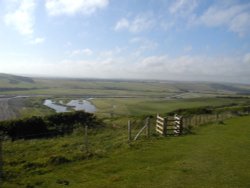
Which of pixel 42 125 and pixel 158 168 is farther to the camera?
pixel 42 125

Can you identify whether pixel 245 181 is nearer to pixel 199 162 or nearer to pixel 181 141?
pixel 199 162

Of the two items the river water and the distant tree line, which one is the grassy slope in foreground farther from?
the river water

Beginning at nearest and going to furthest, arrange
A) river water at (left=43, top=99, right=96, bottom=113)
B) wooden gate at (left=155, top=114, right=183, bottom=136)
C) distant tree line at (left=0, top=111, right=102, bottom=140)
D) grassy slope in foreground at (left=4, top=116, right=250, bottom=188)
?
grassy slope in foreground at (left=4, top=116, right=250, bottom=188), wooden gate at (left=155, top=114, right=183, bottom=136), distant tree line at (left=0, top=111, right=102, bottom=140), river water at (left=43, top=99, right=96, bottom=113)

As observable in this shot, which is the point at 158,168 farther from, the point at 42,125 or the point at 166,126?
the point at 42,125

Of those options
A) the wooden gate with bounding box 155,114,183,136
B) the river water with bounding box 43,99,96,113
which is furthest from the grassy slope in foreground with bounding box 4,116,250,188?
the river water with bounding box 43,99,96,113

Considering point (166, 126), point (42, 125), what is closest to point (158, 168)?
point (166, 126)

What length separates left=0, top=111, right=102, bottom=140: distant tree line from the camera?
42.0 metres

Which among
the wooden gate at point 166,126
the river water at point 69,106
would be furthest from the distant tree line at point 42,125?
the river water at point 69,106

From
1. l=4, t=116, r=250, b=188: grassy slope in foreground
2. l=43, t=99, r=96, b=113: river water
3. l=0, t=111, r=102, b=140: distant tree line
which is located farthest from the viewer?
l=43, t=99, r=96, b=113: river water

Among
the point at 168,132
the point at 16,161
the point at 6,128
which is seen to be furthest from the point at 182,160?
the point at 6,128

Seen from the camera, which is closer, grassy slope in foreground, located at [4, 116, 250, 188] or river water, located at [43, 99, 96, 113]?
grassy slope in foreground, located at [4, 116, 250, 188]

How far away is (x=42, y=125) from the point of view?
152ft

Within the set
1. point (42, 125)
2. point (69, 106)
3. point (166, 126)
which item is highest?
point (166, 126)

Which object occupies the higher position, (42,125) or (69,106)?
(42,125)
